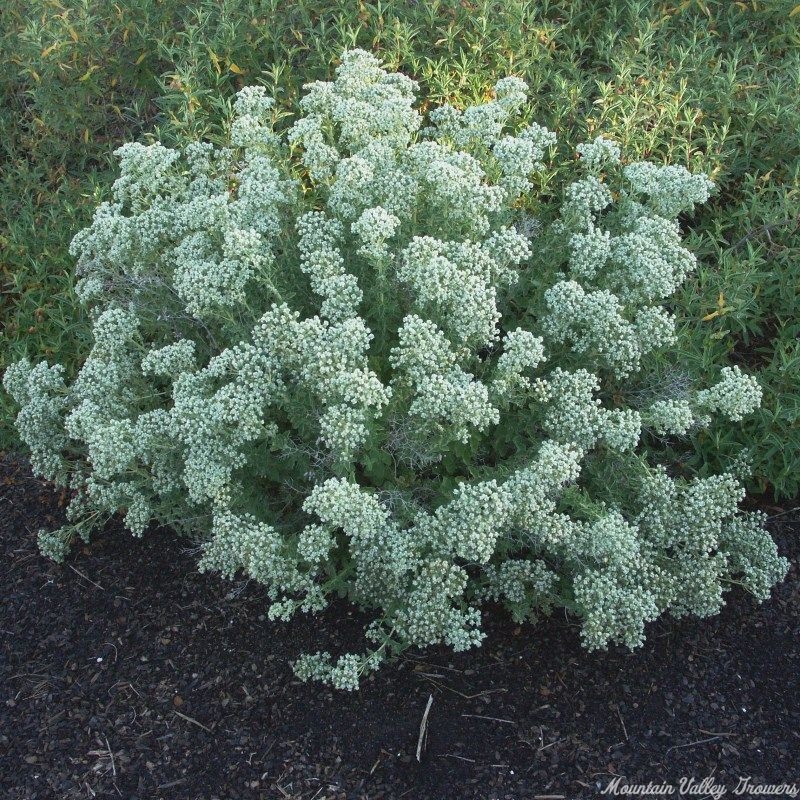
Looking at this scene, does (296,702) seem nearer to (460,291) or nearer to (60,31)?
(460,291)

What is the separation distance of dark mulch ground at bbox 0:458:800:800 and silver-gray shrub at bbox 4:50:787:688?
23cm

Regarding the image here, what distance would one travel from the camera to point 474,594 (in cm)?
438

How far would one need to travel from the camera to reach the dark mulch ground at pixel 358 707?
378 centimetres

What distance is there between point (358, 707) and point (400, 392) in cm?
143

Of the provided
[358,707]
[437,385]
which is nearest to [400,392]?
[437,385]

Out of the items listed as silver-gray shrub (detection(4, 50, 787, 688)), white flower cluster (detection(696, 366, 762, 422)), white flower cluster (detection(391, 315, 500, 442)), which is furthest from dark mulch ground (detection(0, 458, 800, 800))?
white flower cluster (detection(391, 315, 500, 442))

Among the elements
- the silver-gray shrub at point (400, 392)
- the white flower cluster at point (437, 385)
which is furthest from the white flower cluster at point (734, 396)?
the white flower cluster at point (437, 385)

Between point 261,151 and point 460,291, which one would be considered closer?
point 460,291

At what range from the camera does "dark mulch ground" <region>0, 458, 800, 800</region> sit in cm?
378

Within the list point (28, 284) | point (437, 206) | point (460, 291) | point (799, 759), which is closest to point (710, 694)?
point (799, 759)

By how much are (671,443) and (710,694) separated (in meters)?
1.34

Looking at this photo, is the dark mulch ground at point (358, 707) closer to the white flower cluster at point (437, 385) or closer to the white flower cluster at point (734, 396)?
the white flower cluster at point (734, 396)

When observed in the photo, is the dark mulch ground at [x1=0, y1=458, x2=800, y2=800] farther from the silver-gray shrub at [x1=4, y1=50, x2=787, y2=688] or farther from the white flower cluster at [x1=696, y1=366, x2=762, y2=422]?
the white flower cluster at [x1=696, y1=366, x2=762, y2=422]

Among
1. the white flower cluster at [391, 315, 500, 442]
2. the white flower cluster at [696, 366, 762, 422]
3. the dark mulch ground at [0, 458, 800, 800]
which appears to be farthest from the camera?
the white flower cluster at [696, 366, 762, 422]
